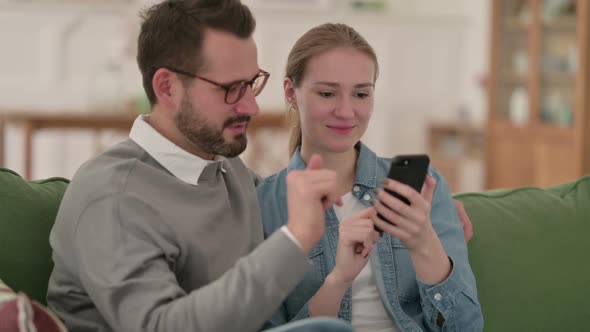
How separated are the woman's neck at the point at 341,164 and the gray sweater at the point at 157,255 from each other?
0.29 meters

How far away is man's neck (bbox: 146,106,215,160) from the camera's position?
139cm

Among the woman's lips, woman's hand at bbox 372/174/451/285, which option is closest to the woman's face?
the woman's lips

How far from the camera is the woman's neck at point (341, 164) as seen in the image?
5.60ft

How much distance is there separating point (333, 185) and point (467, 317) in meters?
0.52

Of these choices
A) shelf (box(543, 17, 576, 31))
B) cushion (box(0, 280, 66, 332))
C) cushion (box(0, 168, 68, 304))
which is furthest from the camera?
shelf (box(543, 17, 576, 31))

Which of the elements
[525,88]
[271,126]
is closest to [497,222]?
[271,126]

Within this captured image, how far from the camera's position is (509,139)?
5590mm

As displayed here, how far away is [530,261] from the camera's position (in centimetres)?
185

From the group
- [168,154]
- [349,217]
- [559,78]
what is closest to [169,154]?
[168,154]

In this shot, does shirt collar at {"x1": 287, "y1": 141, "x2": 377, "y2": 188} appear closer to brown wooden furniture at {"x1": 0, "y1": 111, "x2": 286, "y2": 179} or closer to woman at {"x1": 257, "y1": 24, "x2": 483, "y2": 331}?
woman at {"x1": 257, "y1": 24, "x2": 483, "y2": 331}

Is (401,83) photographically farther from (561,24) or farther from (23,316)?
(23,316)

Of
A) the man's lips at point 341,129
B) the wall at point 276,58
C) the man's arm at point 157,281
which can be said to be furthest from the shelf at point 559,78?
the man's arm at point 157,281

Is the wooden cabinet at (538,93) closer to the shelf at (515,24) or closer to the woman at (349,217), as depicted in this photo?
the shelf at (515,24)

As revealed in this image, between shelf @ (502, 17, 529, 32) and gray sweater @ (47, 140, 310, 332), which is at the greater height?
shelf @ (502, 17, 529, 32)
